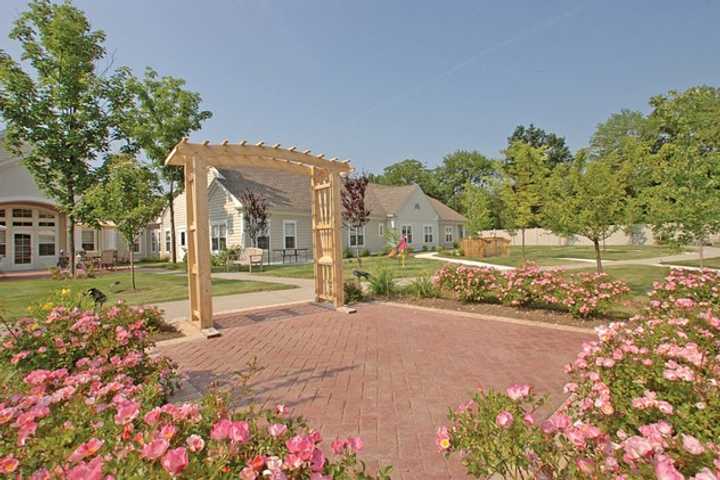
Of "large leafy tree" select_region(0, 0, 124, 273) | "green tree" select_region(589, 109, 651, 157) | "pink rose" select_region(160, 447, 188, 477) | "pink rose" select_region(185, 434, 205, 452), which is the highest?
"green tree" select_region(589, 109, 651, 157)

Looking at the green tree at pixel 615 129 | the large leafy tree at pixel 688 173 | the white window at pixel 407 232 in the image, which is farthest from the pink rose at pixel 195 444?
the green tree at pixel 615 129

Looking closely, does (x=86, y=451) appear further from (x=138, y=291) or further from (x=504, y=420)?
(x=138, y=291)

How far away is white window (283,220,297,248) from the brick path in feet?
51.3

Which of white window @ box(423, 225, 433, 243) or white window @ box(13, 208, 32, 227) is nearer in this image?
white window @ box(13, 208, 32, 227)

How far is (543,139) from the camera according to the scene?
5247cm

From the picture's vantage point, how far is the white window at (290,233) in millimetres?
22242

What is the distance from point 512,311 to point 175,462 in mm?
6857

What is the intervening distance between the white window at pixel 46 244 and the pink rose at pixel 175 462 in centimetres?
2631

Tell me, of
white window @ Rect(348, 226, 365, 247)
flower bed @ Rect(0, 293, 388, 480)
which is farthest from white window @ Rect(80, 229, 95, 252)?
flower bed @ Rect(0, 293, 388, 480)

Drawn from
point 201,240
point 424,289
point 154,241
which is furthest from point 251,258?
point 154,241

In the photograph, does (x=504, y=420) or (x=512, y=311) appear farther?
(x=512, y=311)

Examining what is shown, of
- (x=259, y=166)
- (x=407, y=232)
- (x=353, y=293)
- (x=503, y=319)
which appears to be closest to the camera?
(x=503, y=319)

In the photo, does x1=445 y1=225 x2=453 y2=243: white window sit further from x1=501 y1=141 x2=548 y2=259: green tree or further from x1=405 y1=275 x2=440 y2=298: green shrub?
x1=405 y1=275 x2=440 y2=298: green shrub

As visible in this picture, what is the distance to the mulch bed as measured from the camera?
6074 mm
